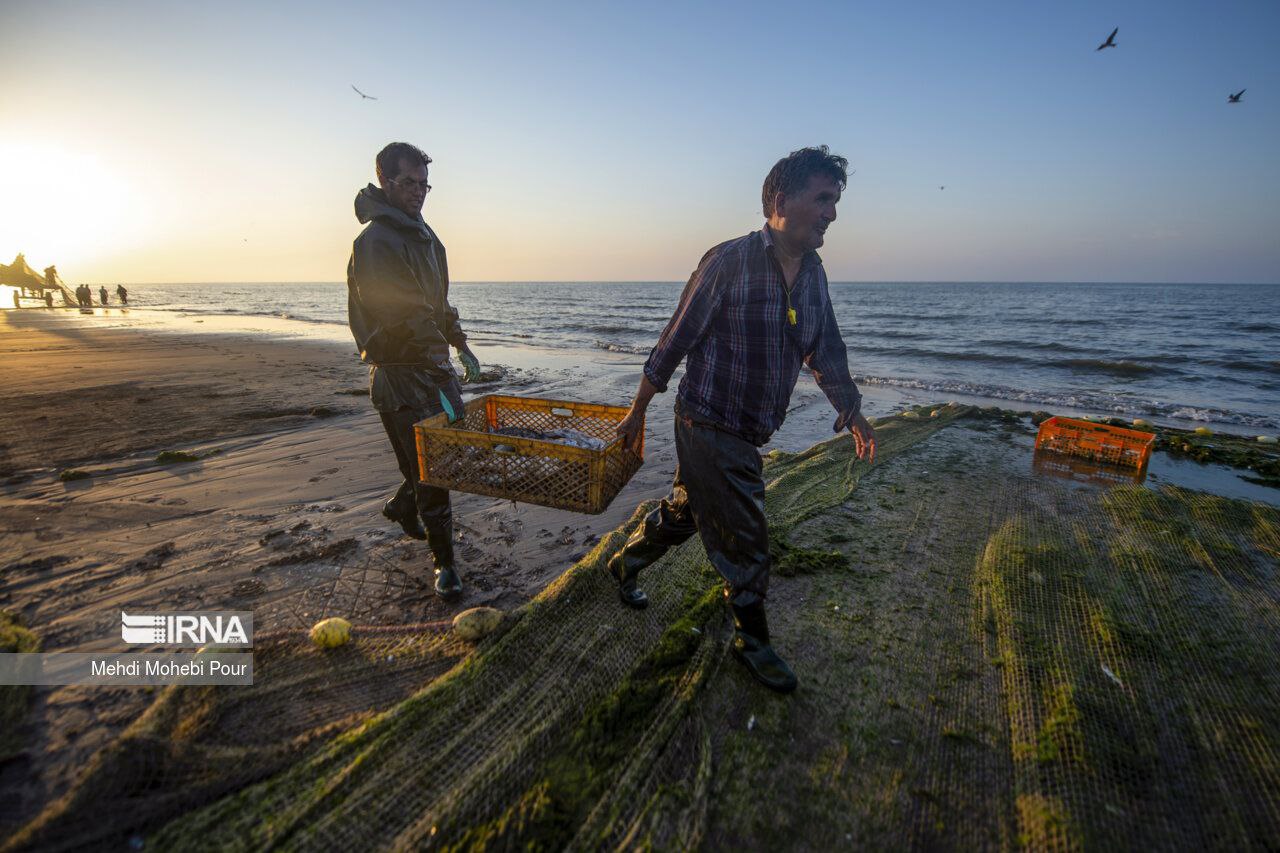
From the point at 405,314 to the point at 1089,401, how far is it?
14952mm

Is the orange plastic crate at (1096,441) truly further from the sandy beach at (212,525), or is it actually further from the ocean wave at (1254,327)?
the ocean wave at (1254,327)

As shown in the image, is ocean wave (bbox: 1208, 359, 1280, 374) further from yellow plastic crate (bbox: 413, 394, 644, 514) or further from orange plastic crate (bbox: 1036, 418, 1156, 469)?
yellow plastic crate (bbox: 413, 394, 644, 514)

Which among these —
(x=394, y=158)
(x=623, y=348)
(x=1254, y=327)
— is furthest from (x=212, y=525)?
(x=1254, y=327)

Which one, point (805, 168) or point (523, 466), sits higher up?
point (805, 168)

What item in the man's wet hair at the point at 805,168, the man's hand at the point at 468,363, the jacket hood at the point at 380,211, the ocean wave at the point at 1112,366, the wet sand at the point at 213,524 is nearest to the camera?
the man's wet hair at the point at 805,168

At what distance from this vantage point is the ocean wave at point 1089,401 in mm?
10867

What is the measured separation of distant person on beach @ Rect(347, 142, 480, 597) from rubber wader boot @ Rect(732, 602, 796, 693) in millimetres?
1909

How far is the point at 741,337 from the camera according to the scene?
7.92ft

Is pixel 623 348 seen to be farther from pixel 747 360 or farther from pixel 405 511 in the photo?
pixel 747 360

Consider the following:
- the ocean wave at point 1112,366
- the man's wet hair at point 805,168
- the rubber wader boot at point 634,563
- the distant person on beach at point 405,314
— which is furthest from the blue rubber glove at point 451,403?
the ocean wave at point 1112,366

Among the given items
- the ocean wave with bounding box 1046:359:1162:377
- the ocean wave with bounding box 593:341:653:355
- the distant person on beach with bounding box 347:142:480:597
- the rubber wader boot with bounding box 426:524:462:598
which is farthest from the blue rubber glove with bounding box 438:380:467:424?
the ocean wave with bounding box 1046:359:1162:377

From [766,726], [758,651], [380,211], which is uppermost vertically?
[380,211]

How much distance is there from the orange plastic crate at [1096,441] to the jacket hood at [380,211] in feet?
21.4

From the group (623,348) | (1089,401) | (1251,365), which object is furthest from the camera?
(623,348)
